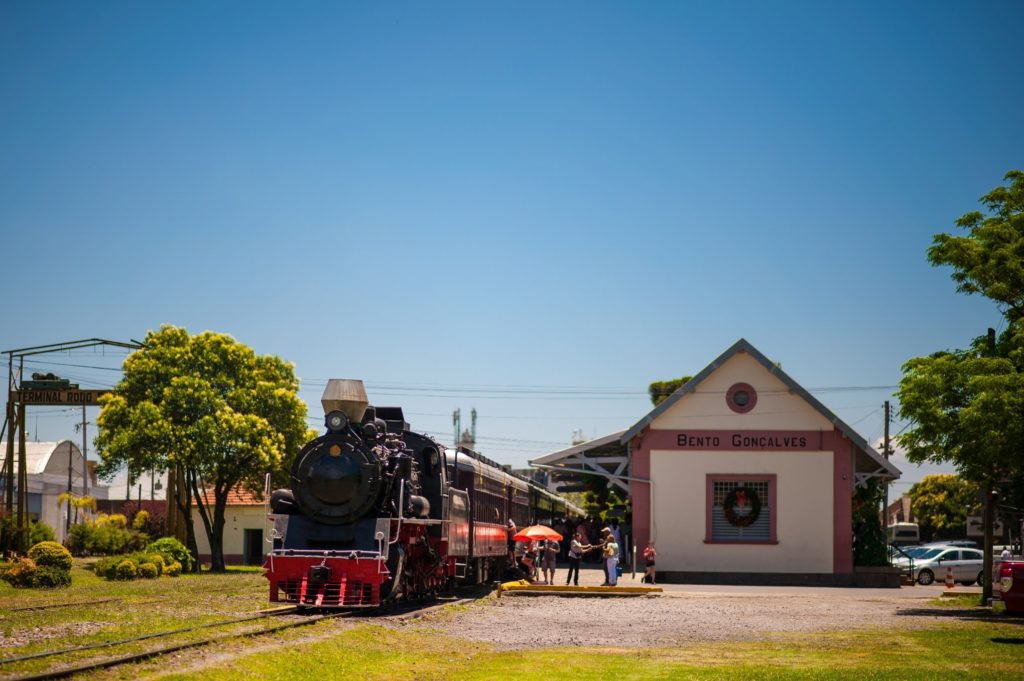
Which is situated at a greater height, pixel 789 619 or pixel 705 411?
pixel 705 411

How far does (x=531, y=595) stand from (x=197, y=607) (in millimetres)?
9241

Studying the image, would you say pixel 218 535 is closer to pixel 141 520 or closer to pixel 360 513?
pixel 141 520

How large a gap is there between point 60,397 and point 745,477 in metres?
24.1

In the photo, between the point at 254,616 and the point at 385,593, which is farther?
the point at 385,593

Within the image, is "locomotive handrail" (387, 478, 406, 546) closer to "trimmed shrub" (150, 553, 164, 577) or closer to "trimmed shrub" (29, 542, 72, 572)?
"trimmed shrub" (29, 542, 72, 572)

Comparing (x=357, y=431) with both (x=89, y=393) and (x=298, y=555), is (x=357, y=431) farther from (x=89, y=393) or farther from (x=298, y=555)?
(x=89, y=393)

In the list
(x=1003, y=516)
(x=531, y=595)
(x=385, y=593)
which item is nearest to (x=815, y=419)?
(x=1003, y=516)

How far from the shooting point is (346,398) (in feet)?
67.5

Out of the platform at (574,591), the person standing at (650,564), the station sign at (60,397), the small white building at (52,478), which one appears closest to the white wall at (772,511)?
the person standing at (650,564)

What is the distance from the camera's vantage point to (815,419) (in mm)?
35844

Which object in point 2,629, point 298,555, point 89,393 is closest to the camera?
point 2,629

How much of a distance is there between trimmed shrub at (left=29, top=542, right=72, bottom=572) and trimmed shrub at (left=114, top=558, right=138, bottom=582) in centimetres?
424

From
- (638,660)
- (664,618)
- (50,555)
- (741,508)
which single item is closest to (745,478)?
(741,508)

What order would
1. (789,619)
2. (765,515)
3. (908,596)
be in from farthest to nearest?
(765,515)
(908,596)
(789,619)
